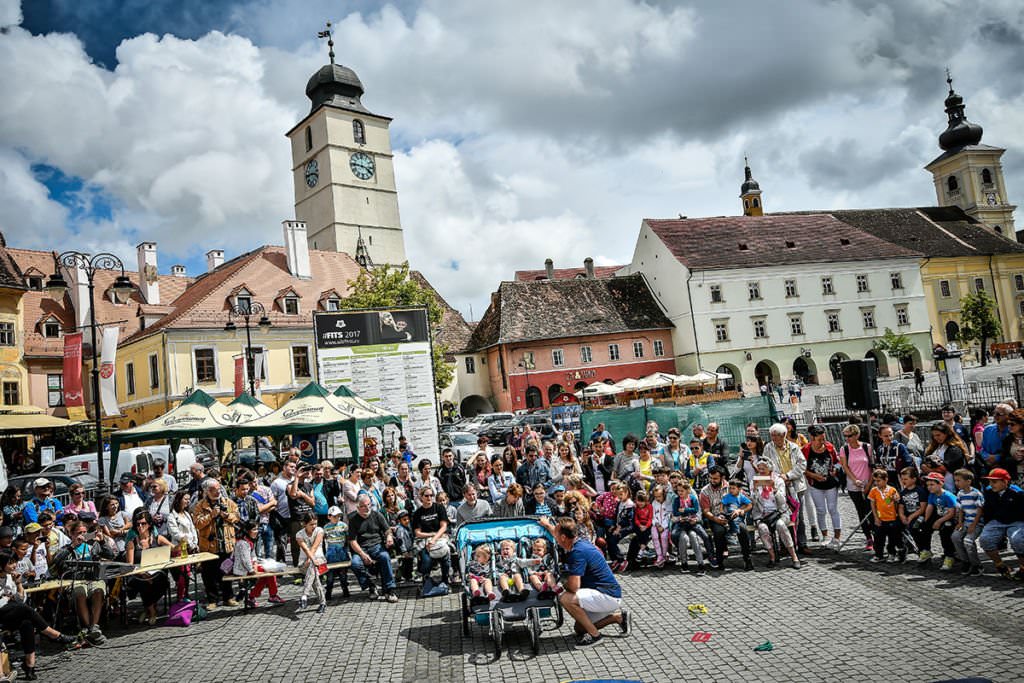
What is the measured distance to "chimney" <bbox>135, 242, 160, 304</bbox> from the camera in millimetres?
46938

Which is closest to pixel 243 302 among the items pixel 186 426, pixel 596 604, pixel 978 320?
pixel 186 426

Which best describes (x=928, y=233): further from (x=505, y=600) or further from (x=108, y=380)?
(x=505, y=600)

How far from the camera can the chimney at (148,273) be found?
154ft

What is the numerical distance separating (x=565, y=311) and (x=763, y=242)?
1640 cm

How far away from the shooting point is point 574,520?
356 inches

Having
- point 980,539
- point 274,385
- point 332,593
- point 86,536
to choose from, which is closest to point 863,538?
point 980,539

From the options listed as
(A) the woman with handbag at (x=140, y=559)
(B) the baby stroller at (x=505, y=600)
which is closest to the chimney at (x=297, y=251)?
(A) the woman with handbag at (x=140, y=559)

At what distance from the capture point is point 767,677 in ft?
21.6

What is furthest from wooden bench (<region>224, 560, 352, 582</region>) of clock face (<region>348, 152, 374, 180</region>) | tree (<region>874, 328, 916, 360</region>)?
clock face (<region>348, 152, 374, 180</region>)

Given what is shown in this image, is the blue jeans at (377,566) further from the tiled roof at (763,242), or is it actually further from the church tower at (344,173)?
the church tower at (344,173)

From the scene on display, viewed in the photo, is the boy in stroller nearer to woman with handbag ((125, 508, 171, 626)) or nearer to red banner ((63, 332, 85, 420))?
woman with handbag ((125, 508, 171, 626))

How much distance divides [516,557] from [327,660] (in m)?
2.41

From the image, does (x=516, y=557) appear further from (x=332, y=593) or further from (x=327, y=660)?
(x=332, y=593)

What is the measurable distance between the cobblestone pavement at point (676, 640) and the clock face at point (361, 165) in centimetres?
6507
